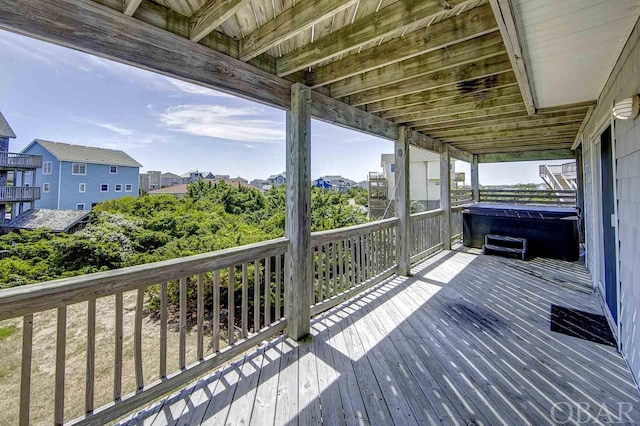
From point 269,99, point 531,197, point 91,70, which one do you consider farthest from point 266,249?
point 531,197

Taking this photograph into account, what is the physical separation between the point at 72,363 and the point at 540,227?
749 cm

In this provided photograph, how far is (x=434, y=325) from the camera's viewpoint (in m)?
2.85

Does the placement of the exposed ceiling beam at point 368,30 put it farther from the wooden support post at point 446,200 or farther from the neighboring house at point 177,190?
the neighboring house at point 177,190

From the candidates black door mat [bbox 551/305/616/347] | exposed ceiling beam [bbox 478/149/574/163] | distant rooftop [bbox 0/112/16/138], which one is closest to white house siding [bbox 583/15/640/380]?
black door mat [bbox 551/305/616/347]

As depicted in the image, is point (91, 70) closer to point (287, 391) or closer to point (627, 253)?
point (287, 391)

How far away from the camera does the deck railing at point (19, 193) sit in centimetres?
267

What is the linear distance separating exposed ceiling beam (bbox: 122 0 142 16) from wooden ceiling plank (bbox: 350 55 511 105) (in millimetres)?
2305

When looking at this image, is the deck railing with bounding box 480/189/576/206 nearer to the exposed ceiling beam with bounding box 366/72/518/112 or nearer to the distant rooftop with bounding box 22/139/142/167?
the exposed ceiling beam with bounding box 366/72/518/112

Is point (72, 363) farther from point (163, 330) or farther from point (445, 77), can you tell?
point (445, 77)

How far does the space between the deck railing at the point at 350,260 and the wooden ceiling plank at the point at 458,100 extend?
1.55 meters

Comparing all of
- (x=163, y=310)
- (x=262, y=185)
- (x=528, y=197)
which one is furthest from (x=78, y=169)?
(x=262, y=185)

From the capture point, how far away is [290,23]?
1.73m

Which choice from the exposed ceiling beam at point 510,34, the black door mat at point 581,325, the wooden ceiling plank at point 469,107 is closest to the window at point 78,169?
the wooden ceiling plank at point 469,107

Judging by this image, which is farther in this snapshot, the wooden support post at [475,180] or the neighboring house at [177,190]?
the neighboring house at [177,190]
